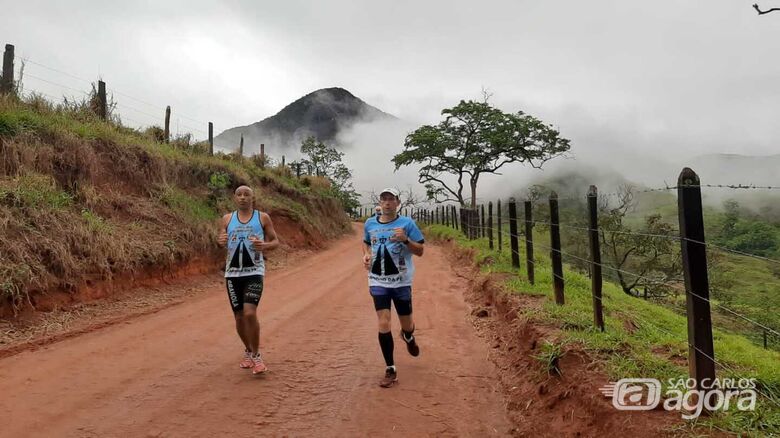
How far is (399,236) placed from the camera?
14.5 feet

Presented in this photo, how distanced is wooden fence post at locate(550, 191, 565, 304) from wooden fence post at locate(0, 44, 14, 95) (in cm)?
1090

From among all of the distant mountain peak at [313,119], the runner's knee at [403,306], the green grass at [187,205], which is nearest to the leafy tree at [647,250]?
the green grass at [187,205]

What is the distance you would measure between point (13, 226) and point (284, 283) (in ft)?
16.5

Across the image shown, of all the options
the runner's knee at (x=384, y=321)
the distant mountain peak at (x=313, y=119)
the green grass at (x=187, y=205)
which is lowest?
the runner's knee at (x=384, y=321)

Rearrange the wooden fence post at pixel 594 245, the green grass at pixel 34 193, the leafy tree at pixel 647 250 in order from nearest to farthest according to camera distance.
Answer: the wooden fence post at pixel 594 245
the green grass at pixel 34 193
the leafy tree at pixel 647 250

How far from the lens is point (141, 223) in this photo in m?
9.62

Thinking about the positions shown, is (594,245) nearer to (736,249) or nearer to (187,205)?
(187,205)

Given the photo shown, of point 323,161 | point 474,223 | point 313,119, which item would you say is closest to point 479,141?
point 474,223

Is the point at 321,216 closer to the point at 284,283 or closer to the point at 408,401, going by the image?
the point at 284,283

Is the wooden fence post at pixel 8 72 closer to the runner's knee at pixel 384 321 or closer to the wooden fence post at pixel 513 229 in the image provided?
the runner's knee at pixel 384 321

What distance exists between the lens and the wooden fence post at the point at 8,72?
9812 mm

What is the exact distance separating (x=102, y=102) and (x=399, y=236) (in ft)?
37.2

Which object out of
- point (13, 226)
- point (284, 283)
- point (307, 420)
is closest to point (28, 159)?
point (13, 226)

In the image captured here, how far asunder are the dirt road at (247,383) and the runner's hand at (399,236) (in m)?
1.38
